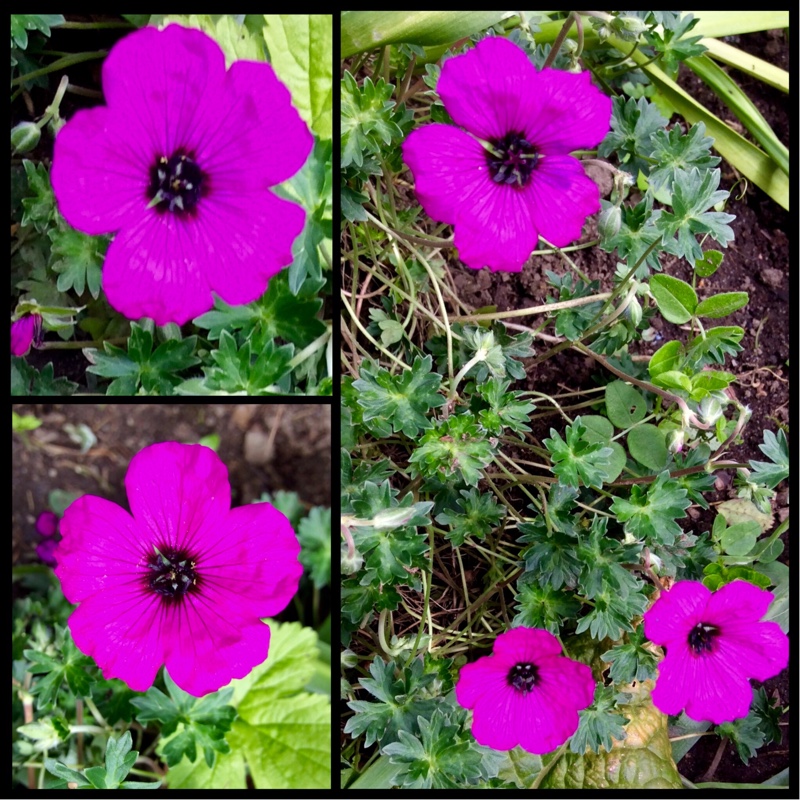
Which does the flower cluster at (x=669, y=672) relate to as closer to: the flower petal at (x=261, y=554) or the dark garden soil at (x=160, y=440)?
the flower petal at (x=261, y=554)

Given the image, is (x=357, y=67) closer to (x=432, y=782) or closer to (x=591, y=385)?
(x=591, y=385)

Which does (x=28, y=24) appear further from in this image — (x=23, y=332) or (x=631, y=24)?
(x=631, y=24)

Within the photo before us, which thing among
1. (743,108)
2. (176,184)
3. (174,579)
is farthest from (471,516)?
(743,108)

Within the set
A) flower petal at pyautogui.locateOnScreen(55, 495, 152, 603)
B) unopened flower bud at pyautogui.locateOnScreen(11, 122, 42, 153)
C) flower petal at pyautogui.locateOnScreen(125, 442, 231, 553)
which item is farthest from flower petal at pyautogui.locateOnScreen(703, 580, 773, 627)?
unopened flower bud at pyautogui.locateOnScreen(11, 122, 42, 153)

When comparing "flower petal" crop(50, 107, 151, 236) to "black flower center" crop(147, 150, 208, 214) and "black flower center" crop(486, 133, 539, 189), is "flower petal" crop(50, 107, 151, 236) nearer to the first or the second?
"black flower center" crop(147, 150, 208, 214)

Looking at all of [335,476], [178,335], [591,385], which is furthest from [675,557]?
[178,335]
